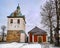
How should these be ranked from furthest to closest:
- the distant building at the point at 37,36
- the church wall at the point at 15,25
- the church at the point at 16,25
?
the church wall at the point at 15,25
the church at the point at 16,25
the distant building at the point at 37,36

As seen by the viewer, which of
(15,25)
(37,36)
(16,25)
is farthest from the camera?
(16,25)

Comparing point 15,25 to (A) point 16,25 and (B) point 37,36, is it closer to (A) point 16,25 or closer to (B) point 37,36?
(A) point 16,25

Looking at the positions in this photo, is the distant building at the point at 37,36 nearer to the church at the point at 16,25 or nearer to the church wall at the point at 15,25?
the church at the point at 16,25

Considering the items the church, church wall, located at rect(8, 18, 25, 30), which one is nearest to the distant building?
the church

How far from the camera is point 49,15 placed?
113 ft

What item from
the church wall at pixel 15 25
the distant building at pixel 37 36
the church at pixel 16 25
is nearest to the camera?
the distant building at pixel 37 36

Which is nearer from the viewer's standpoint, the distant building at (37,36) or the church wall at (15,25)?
the distant building at (37,36)

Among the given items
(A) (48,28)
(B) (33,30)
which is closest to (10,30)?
(B) (33,30)

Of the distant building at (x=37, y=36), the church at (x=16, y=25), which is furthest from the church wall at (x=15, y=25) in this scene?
the distant building at (x=37, y=36)

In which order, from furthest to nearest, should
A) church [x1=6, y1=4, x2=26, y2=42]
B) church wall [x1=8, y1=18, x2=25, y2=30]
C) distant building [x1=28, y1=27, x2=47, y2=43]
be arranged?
church wall [x1=8, y1=18, x2=25, y2=30] < church [x1=6, y1=4, x2=26, y2=42] < distant building [x1=28, y1=27, x2=47, y2=43]

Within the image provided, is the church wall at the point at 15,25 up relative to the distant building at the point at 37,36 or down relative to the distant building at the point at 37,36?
up

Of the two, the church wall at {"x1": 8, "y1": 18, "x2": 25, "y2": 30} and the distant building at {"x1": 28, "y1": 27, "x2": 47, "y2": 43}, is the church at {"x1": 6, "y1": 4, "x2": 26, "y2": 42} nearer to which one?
the church wall at {"x1": 8, "y1": 18, "x2": 25, "y2": 30}

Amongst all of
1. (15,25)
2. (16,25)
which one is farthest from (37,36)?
(15,25)

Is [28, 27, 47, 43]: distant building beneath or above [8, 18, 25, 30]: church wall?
beneath
